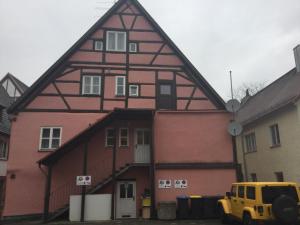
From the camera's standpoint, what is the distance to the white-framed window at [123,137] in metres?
17.6

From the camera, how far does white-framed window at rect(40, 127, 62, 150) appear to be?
17.0m

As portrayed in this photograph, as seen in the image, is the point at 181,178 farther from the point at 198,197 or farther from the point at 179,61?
the point at 179,61

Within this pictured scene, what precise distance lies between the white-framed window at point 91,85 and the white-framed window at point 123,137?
→ 2.79 m

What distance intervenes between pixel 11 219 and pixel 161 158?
8.70 meters

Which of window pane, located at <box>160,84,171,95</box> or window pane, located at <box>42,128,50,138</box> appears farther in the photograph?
window pane, located at <box>160,84,171,95</box>

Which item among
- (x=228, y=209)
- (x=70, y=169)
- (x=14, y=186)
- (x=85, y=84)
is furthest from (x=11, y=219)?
(x=228, y=209)


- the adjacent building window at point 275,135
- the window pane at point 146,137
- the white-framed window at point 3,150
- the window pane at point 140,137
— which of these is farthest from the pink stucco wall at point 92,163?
the adjacent building window at point 275,135

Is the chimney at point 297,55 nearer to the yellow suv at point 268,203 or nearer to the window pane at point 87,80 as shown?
the yellow suv at point 268,203

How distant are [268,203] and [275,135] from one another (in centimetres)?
1031

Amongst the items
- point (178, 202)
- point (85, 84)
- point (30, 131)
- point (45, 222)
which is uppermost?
point (85, 84)

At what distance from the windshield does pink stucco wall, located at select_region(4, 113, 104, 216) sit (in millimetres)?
10738

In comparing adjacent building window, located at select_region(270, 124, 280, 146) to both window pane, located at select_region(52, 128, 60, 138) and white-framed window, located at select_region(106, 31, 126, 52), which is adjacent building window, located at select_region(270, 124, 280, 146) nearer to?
white-framed window, located at select_region(106, 31, 126, 52)

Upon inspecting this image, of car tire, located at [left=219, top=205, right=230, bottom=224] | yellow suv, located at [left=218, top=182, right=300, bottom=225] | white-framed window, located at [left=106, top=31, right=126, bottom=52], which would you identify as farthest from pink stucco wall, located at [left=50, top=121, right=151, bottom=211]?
yellow suv, located at [left=218, top=182, right=300, bottom=225]

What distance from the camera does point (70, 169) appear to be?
16938 millimetres
